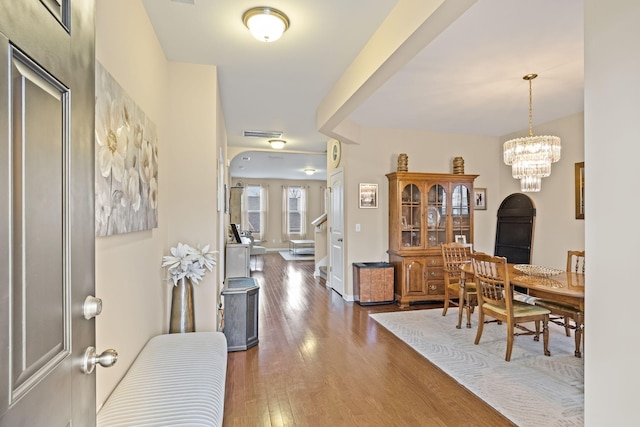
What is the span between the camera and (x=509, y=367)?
2.72 meters

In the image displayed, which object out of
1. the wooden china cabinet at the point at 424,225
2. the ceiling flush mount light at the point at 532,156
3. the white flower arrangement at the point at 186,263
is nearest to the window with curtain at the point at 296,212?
the wooden china cabinet at the point at 424,225

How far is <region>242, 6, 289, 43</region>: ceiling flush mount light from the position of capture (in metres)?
2.18

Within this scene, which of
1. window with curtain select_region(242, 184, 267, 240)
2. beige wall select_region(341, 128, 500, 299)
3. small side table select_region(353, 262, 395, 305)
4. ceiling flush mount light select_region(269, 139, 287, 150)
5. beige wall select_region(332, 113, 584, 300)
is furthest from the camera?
window with curtain select_region(242, 184, 267, 240)

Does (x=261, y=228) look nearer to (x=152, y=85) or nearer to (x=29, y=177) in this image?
(x=152, y=85)

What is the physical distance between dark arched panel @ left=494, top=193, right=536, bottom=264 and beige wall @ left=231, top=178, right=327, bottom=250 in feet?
24.7

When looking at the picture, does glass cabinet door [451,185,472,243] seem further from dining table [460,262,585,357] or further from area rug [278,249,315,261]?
area rug [278,249,315,261]

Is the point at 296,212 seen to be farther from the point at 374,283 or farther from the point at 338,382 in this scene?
the point at 338,382

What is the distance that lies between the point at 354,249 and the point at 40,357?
447 centimetres

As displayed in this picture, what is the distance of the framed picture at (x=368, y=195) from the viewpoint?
4965 mm

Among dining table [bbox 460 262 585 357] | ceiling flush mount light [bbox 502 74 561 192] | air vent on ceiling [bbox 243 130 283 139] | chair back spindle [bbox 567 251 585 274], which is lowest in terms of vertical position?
dining table [bbox 460 262 585 357]

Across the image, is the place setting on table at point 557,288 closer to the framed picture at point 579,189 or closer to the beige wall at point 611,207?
the framed picture at point 579,189

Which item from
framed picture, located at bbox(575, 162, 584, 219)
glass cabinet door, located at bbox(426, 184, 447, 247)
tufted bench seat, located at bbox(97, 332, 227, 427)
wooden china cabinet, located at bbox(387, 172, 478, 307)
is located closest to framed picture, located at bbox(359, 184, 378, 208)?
wooden china cabinet, located at bbox(387, 172, 478, 307)

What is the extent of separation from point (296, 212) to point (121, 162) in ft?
34.7

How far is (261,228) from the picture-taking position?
11.8m
